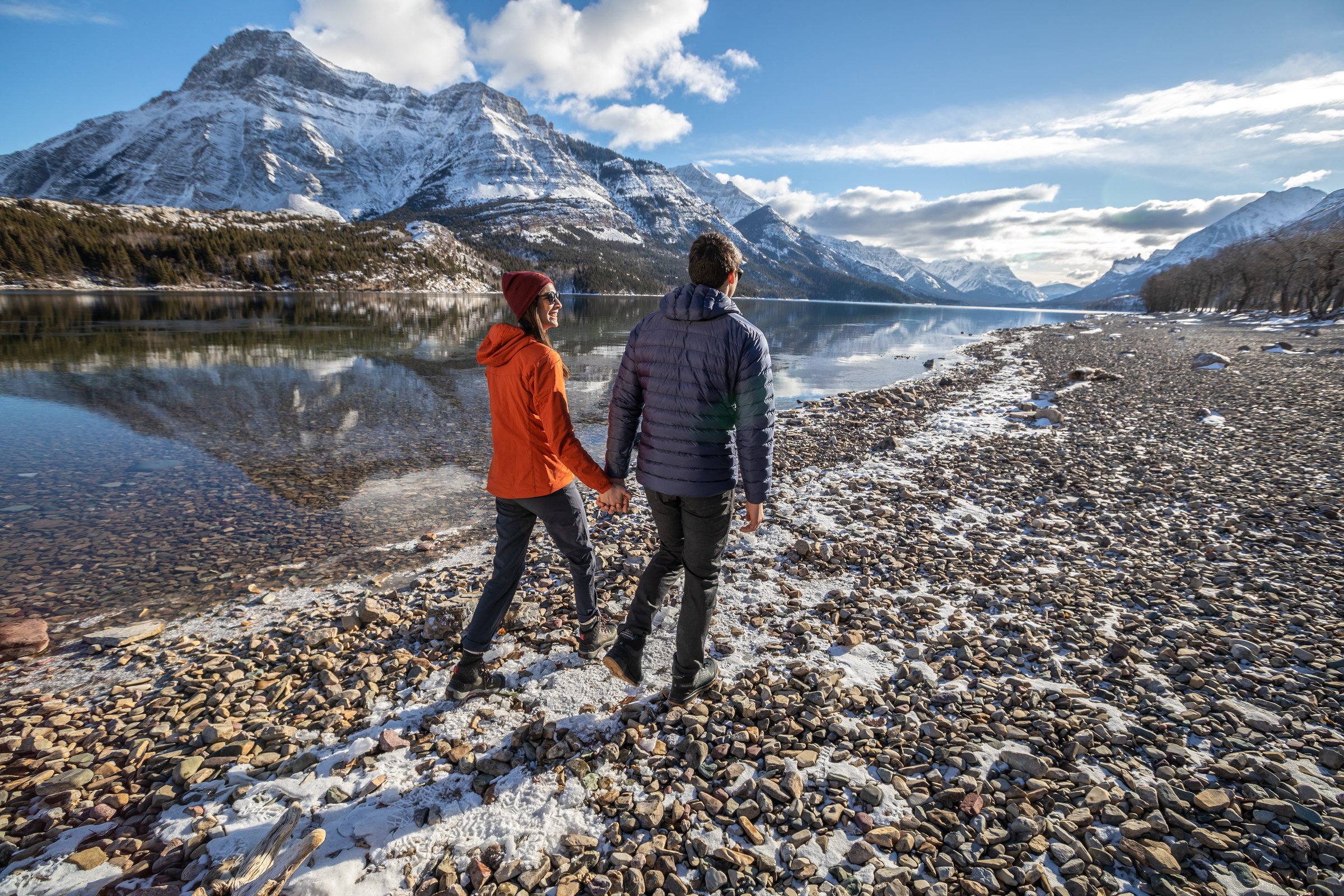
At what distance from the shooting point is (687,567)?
469cm

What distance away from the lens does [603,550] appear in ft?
26.5

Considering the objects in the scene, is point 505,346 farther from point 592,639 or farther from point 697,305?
point 592,639

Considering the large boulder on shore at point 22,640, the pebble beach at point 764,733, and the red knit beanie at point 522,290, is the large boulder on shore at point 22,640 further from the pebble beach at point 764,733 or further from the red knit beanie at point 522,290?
the red knit beanie at point 522,290

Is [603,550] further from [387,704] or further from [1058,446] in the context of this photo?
[1058,446]

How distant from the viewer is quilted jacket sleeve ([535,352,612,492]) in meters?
4.51

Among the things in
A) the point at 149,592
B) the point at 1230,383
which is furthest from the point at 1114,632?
the point at 1230,383

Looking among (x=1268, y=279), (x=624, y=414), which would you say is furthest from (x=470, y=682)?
(x=1268, y=279)

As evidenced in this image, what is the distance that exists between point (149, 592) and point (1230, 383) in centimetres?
3507

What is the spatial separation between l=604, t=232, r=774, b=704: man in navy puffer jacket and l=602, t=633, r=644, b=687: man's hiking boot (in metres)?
0.48

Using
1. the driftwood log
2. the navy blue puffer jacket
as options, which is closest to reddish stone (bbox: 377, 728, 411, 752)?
the driftwood log

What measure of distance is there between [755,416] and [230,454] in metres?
15.4

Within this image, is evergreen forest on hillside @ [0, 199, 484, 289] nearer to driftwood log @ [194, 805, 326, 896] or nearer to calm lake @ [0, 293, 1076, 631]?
calm lake @ [0, 293, 1076, 631]

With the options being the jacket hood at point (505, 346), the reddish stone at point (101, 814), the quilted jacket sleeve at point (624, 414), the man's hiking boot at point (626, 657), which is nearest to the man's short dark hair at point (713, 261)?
the quilted jacket sleeve at point (624, 414)

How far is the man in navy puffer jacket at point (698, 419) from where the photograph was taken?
416 centimetres
